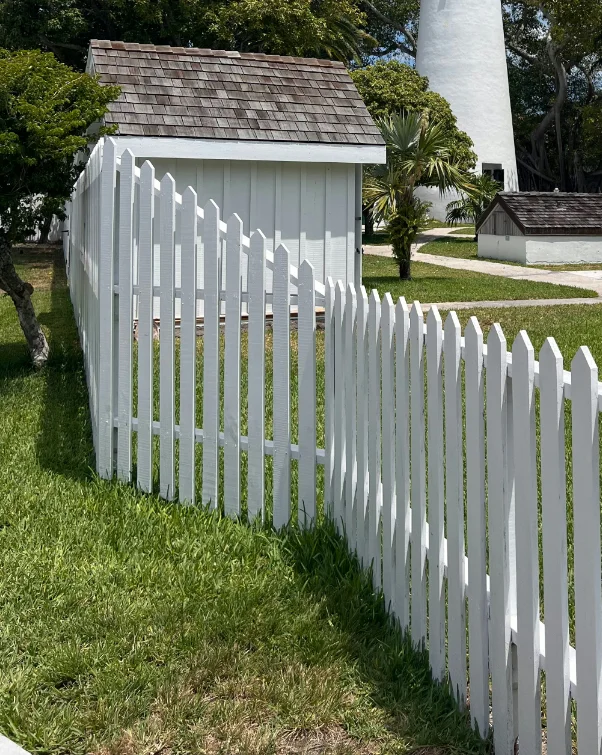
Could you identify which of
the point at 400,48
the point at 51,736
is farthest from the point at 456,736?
the point at 400,48

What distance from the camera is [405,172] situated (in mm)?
17469

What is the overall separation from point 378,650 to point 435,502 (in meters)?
0.62

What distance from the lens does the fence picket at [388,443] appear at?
358 centimetres

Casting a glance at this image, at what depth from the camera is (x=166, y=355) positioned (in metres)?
4.98

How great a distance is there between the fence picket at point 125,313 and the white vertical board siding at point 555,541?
10.2ft

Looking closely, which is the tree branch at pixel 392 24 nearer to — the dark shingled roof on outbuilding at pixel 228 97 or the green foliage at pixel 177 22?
the green foliage at pixel 177 22

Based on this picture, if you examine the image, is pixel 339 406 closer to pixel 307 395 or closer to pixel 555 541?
pixel 307 395

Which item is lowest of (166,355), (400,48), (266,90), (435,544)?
(435,544)

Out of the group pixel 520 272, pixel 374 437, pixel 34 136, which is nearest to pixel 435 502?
pixel 374 437

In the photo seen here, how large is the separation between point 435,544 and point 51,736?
1.37 meters

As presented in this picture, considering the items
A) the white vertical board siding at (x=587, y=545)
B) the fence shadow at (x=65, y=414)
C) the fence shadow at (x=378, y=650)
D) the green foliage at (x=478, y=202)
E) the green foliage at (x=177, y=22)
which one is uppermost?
the green foliage at (x=177, y=22)

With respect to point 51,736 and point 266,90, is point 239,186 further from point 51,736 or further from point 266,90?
point 51,736

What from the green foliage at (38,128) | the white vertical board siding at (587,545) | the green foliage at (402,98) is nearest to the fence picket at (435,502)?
the white vertical board siding at (587,545)

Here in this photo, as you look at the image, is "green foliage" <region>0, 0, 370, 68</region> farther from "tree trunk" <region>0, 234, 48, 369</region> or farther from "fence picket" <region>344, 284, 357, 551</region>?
"fence picket" <region>344, 284, 357, 551</region>
